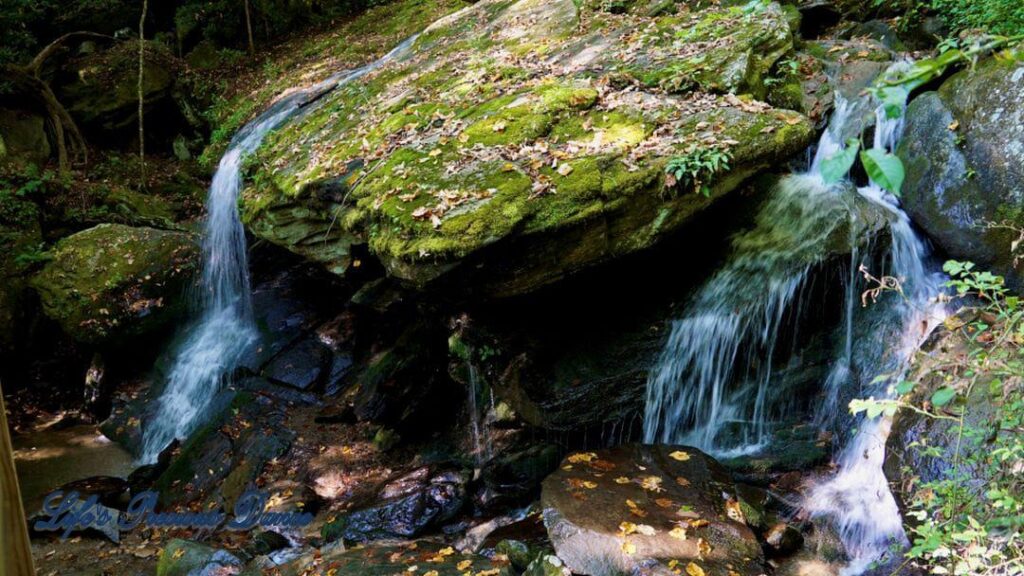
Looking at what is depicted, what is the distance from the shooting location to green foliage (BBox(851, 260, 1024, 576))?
118 inches

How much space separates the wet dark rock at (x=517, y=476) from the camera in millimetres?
6469

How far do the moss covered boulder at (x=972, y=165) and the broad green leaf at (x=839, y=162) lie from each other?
15.7 feet

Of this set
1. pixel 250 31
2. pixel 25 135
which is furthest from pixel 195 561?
pixel 250 31

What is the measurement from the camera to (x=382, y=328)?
9609 millimetres

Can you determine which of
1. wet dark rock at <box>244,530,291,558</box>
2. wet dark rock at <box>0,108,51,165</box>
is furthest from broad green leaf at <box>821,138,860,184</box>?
wet dark rock at <box>0,108,51,165</box>

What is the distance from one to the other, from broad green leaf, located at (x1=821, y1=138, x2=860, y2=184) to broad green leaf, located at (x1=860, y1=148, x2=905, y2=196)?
1.7 inches

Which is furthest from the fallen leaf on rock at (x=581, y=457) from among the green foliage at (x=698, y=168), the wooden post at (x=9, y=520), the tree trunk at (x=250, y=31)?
the tree trunk at (x=250, y=31)

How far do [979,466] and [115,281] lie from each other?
38.0 ft

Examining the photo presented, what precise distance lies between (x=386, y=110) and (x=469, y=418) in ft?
14.3

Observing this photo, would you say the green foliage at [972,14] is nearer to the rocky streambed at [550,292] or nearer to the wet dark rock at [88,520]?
the rocky streambed at [550,292]

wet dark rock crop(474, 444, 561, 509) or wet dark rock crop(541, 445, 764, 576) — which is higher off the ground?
wet dark rock crop(541, 445, 764, 576)

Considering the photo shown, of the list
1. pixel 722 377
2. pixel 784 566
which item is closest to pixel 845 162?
pixel 784 566

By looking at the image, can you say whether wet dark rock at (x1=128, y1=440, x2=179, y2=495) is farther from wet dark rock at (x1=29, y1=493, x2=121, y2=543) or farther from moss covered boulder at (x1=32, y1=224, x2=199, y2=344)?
moss covered boulder at (x1=32, y1=224, x2=199, y2=344)

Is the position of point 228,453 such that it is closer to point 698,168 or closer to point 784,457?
point 784,457
